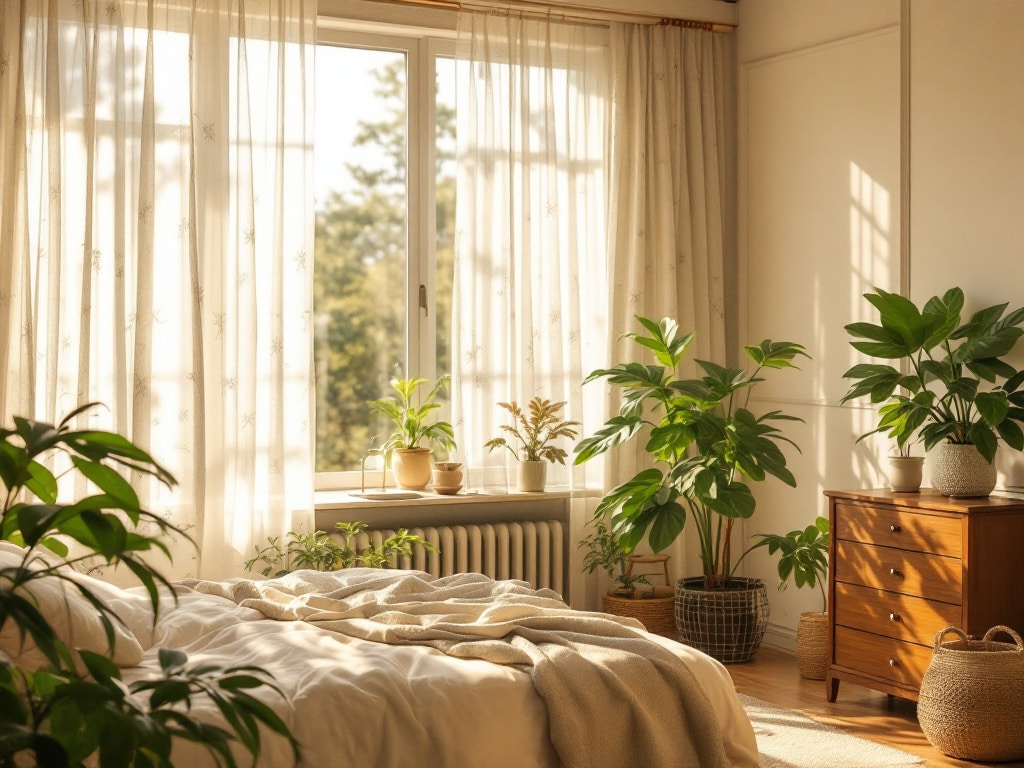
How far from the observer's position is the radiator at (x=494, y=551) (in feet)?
16.9

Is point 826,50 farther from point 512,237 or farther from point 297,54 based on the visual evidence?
point 297,54

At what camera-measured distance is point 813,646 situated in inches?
193

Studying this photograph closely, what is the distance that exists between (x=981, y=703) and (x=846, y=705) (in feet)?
2.82

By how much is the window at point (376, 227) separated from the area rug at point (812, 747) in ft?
7.20

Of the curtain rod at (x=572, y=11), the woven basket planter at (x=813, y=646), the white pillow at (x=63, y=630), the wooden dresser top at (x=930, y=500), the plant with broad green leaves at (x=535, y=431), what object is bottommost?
the woven basket planter at (x=813, y=646)

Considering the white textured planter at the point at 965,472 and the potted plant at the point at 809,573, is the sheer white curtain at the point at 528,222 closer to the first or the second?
the potted plant at the point at 809,573

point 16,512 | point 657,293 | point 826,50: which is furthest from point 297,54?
point 16,512

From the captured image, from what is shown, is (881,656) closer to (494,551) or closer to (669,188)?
(494,551)

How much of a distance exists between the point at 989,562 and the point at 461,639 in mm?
1989

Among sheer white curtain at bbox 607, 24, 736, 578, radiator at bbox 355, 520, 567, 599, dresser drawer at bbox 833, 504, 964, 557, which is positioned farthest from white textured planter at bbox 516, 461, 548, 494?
dresser drawer at bbox 833, 504, 964, 557

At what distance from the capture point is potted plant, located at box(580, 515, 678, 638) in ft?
17.5

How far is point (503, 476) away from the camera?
5441 millimetres

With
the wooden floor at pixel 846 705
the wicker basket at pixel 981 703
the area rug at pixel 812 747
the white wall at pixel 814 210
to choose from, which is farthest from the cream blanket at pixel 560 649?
the white wall at pixel 814 210

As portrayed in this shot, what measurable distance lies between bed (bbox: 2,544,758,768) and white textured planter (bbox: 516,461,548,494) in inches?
75.8
